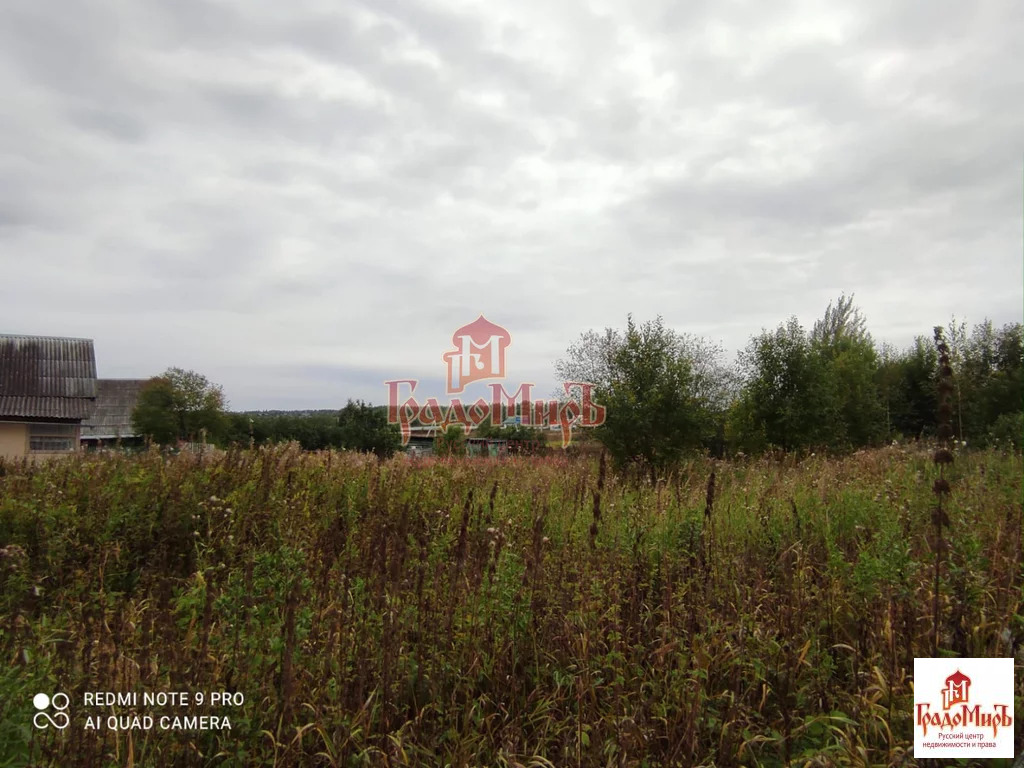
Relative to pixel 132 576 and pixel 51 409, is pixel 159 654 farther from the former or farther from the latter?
pixel 51 409

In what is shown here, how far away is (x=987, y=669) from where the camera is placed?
8.42ft

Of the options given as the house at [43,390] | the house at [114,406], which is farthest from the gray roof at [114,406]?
the house at [43,390]

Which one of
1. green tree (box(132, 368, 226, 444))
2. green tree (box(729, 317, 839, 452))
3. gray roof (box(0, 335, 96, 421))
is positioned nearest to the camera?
green tree (box(729, 317, 839, 452))

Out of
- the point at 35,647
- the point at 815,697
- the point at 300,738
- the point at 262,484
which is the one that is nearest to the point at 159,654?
the point at 35,647

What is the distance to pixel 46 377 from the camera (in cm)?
2091

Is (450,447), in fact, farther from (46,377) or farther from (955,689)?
(46,377)

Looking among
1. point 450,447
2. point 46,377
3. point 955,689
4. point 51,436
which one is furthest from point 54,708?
point 51,436

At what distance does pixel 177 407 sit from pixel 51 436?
829 cm

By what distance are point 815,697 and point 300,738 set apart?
2066 millimetres

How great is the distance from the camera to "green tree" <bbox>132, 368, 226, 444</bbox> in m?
28.1

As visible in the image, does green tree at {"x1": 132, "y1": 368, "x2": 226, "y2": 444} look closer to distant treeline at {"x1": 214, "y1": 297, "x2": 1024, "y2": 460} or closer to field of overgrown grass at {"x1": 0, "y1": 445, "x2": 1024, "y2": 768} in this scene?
distant treeline at {"x1": 214, "y1": 297, "x2": 1024, "y2": 460}

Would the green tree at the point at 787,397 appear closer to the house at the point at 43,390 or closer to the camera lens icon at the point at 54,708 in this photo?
the camera lens icon at the point at 54,708

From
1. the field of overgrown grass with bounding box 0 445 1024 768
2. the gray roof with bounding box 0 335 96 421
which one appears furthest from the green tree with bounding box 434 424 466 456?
the gray roof with bounding box 0 335 96 421

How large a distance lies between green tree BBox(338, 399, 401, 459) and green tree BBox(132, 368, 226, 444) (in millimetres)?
5772
